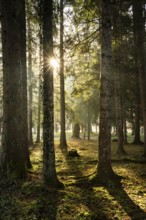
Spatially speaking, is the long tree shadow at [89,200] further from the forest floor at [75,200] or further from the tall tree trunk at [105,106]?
the tall tree trunk at [105,106]

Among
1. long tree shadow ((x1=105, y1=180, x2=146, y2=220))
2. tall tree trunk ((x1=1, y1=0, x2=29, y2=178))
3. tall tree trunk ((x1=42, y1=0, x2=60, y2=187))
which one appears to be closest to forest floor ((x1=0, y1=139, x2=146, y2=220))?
long tree shadow ((x1=105, y1=180, x2=146, y2=220))

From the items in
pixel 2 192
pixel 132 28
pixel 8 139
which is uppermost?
pixel 132 28

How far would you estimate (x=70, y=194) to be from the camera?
220 inches

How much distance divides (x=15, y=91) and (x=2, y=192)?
3161mm

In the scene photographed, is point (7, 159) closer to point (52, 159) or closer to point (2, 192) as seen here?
point (2, 192)

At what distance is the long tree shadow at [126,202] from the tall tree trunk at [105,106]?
0.41 meters

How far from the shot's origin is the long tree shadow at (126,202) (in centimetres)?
450

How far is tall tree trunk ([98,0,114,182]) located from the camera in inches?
260

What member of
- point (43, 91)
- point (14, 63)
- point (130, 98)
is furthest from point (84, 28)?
point (130, 98)

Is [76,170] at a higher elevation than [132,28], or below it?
below

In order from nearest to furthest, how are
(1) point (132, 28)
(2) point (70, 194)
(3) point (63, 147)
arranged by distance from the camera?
(2) point (70, 194)
(1) point (132, 28)
(3) point (63, 147)

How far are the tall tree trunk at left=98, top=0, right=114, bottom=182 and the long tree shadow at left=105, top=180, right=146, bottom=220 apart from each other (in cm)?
41

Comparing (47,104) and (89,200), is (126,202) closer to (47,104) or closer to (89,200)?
(89,200)

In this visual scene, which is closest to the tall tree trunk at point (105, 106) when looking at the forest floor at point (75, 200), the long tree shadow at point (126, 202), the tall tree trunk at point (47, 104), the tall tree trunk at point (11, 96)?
the long tree shadow at point (126, 202)
